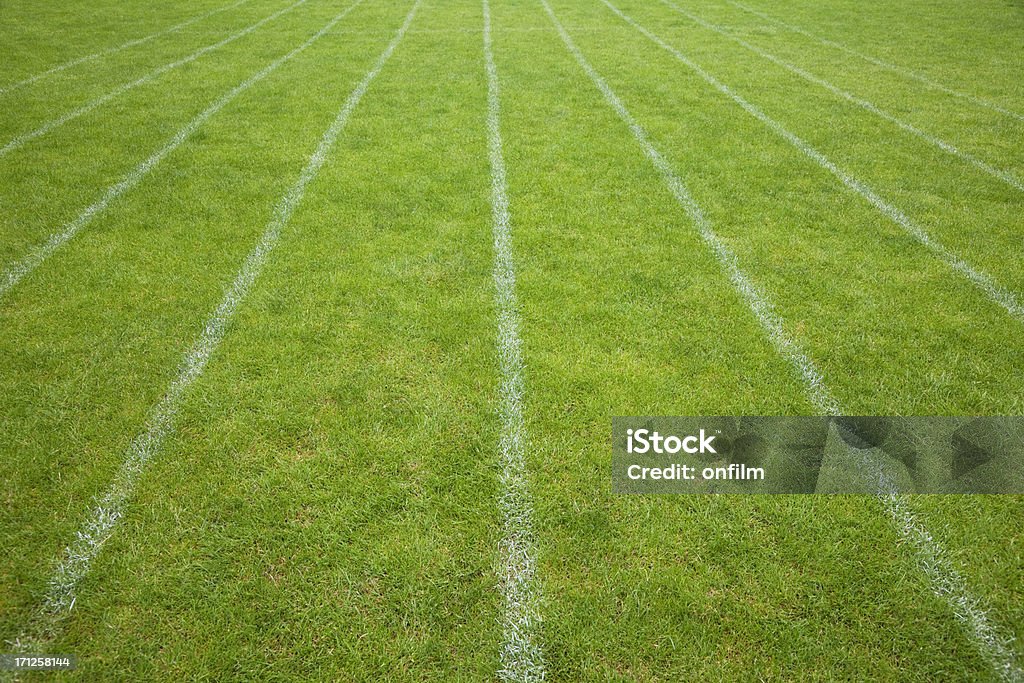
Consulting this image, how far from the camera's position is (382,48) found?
9.45m

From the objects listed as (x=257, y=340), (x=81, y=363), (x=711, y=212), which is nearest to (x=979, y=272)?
(x=711, y=212)

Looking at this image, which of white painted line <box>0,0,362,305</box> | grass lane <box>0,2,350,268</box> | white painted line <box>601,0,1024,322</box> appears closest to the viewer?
white painted line <box>601,0,1024,322</box>

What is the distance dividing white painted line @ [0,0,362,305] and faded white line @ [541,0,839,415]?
470 cm

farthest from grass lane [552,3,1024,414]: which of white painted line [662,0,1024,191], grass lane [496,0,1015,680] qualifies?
grass lane [496,0,1015,680]

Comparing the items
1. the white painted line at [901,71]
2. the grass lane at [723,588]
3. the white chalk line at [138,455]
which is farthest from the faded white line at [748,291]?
the white painted line at [901,71]

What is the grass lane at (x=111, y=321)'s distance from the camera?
7.86 ft

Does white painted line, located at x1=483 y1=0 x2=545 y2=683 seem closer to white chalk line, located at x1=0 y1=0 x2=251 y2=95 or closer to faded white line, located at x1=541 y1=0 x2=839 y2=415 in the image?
faded white line, located at x1=541 y1=0 x2=839 y2=415

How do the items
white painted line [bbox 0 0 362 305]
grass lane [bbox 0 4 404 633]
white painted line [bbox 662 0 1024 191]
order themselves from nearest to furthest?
grass lane [bbox 0 4 404 633], white painted line [bbox 0 0 362 305], white painted line [bbox 662 0 1024 191]

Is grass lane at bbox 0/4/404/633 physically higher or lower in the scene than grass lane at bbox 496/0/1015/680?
higher

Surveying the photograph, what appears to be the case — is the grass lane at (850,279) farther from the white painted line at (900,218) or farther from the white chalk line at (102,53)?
the white chalk line at (102,53)

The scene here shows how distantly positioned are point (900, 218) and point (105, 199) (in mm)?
6451

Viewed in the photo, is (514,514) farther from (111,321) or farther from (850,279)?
(850,279)

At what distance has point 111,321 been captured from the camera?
3365mm

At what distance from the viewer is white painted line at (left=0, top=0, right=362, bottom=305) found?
3770 mm
